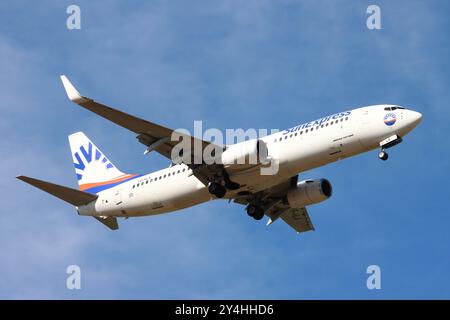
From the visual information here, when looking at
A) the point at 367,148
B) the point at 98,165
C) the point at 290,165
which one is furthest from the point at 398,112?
the point at 98,165

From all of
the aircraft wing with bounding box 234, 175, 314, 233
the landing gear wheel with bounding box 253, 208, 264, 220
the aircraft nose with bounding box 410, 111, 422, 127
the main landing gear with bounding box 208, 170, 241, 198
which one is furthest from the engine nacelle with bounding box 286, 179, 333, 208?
the aircraft nose with bounding box 410, 111, 422, 127

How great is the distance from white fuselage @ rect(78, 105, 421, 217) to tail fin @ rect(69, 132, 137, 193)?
5033 mm

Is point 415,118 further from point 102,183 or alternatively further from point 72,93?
point 102,183

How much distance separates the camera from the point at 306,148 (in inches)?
1823

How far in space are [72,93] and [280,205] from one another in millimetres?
17171

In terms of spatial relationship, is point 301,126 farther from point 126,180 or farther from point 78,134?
point 78,134

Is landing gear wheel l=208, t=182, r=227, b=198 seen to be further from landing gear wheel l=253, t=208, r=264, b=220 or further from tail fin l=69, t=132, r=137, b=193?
tail fin l=69, t=132, r=137, b=193

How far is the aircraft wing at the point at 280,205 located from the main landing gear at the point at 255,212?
1.31 ft

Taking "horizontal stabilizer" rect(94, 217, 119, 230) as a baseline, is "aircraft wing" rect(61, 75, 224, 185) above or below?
above

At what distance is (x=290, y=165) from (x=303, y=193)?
651 cm

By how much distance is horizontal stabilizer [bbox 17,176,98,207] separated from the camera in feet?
162

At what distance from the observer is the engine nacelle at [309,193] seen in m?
52.7

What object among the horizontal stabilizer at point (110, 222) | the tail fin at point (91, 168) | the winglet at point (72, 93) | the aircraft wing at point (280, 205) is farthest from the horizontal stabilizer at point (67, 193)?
the aircraft wing at point (280, 205)

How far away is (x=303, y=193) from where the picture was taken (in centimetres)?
5288
